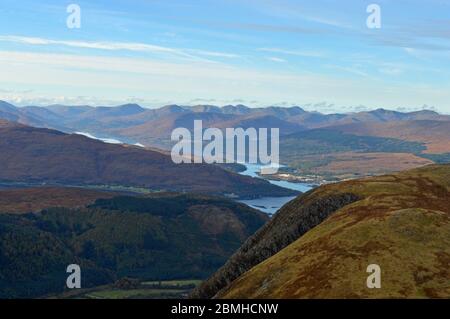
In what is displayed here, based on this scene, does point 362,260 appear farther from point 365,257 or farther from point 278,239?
point 278,239

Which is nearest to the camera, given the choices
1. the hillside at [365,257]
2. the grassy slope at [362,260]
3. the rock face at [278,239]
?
the grassy slope at [362,260]

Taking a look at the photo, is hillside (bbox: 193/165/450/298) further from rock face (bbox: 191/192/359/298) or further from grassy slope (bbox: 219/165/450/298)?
rock face (bbox: 191/192/359/298)

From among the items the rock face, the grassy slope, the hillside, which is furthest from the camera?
the rock face

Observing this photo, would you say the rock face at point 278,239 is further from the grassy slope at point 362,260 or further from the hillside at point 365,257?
the grassy slope at point 362,260

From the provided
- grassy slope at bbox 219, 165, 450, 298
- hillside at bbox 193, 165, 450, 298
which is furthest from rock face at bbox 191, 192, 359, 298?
grassy slope at bbox 219, 165, 450, 298

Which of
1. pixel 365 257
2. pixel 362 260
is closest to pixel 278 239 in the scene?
pixel 365 257

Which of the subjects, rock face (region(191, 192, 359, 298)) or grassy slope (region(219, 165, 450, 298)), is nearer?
grassy slope (region(219, 165, 450, 298))

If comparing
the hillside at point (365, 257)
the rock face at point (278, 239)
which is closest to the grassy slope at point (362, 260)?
the hillside at point (365, 257)

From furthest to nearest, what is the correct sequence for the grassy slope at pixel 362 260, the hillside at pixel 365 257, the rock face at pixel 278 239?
the rock face at pixel 278 239, the hillside at pixel 365 257, the grassy slope at pixel 362 260
